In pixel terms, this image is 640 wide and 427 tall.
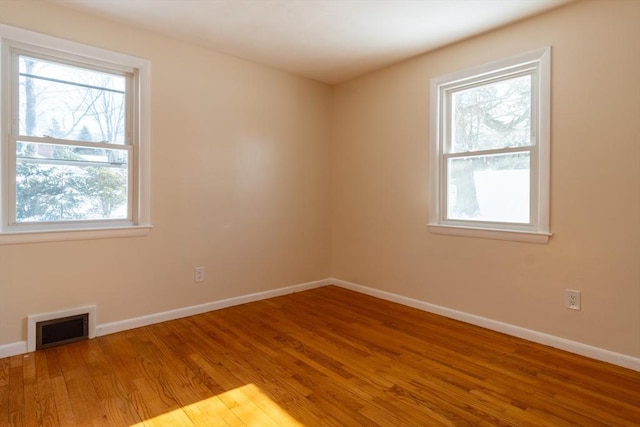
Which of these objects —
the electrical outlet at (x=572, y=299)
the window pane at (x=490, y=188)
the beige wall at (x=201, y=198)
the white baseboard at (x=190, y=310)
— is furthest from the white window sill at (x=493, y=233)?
the white baseboard at (x=190, y=310)

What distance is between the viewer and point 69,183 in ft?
9.07

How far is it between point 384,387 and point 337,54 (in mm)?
2881

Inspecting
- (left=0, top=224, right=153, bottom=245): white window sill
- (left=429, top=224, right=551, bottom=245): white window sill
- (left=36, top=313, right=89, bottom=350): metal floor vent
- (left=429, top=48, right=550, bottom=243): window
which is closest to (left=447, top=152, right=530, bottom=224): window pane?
(left=429, top=48, right=550, bottom=243): window

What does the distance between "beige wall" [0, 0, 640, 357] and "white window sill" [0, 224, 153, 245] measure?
0.05 metres

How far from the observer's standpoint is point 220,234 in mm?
3543

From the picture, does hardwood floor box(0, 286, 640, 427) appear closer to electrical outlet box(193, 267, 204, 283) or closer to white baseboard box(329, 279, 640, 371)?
white baseboard box(329, 279, 640, 371)

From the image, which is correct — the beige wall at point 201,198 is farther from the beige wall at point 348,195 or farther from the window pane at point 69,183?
the window pane at point 69,183

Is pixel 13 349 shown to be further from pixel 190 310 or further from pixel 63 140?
pixel 63 140

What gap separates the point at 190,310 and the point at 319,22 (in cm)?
269

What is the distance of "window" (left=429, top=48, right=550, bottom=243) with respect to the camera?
2752mm

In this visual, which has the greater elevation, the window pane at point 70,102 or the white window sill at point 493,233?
the window pane at point 70,102

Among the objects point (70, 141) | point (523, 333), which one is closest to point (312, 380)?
point (523, 333)

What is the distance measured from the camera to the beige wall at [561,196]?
2.37 m

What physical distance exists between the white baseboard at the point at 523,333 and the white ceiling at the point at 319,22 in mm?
2367
